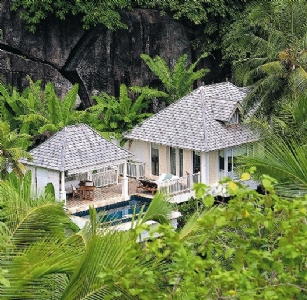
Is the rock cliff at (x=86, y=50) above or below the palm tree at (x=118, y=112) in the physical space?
above

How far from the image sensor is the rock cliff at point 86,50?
A: 3469 centimetres

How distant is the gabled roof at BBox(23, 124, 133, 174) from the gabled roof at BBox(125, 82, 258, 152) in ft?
8.48

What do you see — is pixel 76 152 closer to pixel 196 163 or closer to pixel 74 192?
pixel 74 192

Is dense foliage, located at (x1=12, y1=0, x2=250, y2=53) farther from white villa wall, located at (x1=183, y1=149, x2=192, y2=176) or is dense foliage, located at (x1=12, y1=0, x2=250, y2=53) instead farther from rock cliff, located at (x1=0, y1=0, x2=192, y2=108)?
white villa wall, located at (x1=183, y1=149, x2=192, y2=176)

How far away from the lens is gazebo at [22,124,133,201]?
26812 mm

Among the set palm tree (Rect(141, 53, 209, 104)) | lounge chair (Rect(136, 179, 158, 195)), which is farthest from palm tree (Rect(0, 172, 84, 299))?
palm tree (Rect(141, 53, 209, 104))

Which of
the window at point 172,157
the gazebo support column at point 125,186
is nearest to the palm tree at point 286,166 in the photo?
the gazebo support column at point 125,186

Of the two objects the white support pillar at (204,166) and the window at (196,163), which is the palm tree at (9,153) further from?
the window at (196,163)

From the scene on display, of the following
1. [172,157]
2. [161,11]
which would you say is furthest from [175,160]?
[161,11]

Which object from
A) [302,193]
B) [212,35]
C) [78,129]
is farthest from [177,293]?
[212,35]

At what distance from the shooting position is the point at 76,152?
27.2m

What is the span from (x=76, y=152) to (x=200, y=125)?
446 centimetres

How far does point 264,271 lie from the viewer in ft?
28.2

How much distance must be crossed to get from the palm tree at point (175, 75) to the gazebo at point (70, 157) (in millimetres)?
7766
